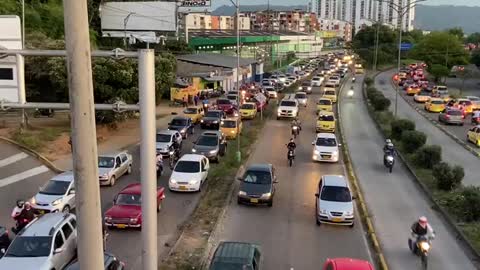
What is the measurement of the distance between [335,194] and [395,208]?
129 inches

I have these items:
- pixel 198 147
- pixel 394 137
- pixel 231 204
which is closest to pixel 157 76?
pixel 198 147

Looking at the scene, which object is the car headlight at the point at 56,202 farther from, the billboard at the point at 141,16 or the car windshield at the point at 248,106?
the car windshield at the point at 248,106

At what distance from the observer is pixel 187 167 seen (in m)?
24.6

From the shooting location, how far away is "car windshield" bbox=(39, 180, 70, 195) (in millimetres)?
20500

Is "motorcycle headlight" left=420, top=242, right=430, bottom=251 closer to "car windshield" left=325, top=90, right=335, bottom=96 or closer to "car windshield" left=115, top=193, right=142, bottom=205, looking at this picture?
"car windshield" left=115, top=193, right=142, bottom=205

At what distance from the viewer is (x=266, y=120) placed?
46.6m

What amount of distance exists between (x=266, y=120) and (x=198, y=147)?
16952 millimetres

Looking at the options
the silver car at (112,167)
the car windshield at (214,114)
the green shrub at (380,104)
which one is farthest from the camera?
the green shrub at (380,104)

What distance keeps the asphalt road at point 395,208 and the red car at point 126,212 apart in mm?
7934

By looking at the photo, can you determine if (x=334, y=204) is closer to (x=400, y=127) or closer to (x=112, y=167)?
(x=112, y=167)

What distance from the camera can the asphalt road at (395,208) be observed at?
54.8 feet

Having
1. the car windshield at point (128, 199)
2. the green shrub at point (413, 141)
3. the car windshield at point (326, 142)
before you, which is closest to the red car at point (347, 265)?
the car windshield at point (128, 199)

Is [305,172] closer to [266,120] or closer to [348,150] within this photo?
[348,150]

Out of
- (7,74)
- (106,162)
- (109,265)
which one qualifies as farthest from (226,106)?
(7,74)
